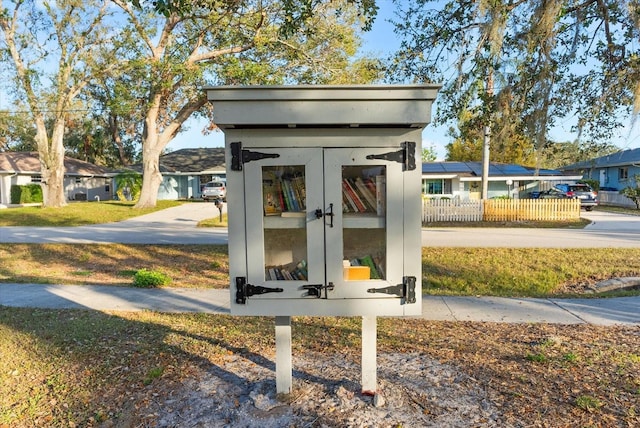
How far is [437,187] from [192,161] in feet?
73.1

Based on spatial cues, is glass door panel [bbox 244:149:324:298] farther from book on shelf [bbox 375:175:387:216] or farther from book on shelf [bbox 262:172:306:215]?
book on shelf [bbox 375:175:387:216]

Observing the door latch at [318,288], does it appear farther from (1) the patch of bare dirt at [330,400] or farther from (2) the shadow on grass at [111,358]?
(2) the shadow on grass at [111,358]

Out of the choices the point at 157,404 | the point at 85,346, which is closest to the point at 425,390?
the point at 157,404

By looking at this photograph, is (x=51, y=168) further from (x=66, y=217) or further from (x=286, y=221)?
(x=286, y=221)

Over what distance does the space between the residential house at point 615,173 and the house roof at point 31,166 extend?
35.6m

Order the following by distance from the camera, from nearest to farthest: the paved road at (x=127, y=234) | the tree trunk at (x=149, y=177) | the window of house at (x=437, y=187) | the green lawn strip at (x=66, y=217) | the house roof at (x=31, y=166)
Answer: the paved road at (x=127, y=234) → the green lawn strip at (x=66, y=217) → the tree trunk at (x=149, y=177) → the house roof at (x=31, y=166) → the window of house at (x=437, y=187)

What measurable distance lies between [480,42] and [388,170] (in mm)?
3977

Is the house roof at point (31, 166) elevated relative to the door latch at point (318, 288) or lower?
elevated

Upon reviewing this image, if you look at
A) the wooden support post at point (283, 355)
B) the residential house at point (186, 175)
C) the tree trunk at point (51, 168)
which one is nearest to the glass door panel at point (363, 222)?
the wooden support post at point (283, 355)

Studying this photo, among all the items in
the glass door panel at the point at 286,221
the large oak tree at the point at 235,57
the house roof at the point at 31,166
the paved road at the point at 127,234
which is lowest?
the paved road at the point at 127,234

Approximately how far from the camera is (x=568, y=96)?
21.7 ft

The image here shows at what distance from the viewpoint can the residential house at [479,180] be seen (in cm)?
2858

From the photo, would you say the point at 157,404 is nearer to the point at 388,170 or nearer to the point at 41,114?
the point at 388,170

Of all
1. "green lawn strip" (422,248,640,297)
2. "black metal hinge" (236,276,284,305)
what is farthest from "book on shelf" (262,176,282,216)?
"green lawn strip" (422,248,640,297)
